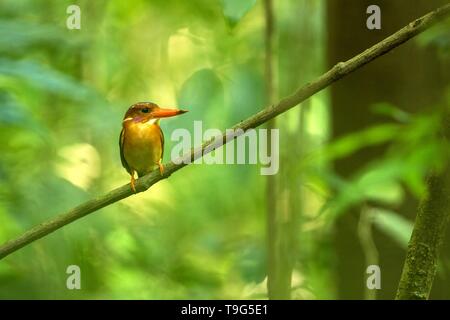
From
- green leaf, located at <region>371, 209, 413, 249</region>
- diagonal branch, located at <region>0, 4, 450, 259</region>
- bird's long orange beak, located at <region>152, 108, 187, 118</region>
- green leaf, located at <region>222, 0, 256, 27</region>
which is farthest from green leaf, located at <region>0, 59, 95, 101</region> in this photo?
green leaf, located at <region>371, 209, 413, 249</region>

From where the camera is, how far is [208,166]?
1375 mm

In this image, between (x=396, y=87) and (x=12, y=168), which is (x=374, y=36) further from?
(x=12, y=168)

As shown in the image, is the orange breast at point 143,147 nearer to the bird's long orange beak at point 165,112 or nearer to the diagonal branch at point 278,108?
the bird's long orange beak at point 165,112

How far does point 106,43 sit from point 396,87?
584 mm

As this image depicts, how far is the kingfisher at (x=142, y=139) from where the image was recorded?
1.03 m

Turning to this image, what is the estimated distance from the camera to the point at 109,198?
763 millimetres

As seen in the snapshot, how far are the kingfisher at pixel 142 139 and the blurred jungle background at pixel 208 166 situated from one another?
5 centimetres

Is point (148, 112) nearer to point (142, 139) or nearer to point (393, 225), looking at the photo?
A: point (142, 139)

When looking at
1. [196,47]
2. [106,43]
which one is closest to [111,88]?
[106,43]

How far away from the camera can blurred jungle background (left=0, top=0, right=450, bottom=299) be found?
1.10 meters

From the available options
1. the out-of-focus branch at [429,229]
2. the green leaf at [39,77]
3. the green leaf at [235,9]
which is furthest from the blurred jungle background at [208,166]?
the green leaf at [235,9]
